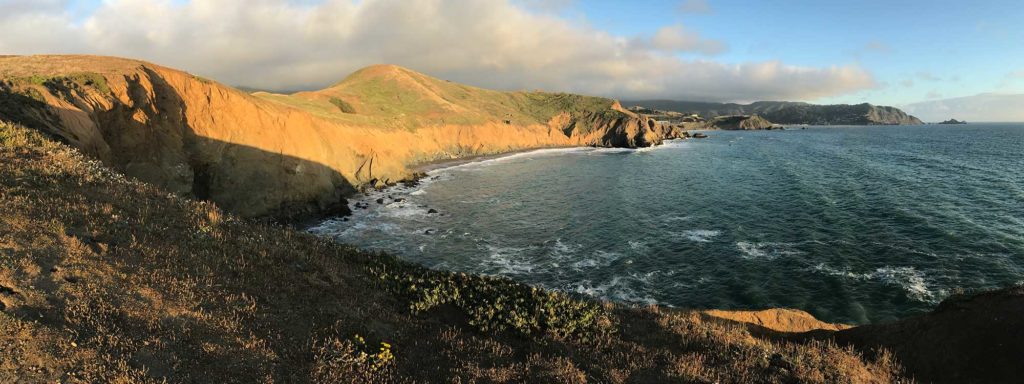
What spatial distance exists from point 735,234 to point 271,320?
35549mm

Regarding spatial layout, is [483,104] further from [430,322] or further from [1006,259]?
[430,322]

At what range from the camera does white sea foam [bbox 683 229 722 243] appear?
1382 inches

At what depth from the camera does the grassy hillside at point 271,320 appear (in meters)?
7.99

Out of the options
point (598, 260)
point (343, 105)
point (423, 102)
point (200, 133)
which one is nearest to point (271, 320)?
point (598, 260)

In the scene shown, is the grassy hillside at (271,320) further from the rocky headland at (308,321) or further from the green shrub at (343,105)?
the green shrub at (343,105)

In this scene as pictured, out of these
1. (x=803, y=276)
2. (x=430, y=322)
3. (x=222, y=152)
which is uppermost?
(x=222, y=152)

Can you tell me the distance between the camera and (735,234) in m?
36.3

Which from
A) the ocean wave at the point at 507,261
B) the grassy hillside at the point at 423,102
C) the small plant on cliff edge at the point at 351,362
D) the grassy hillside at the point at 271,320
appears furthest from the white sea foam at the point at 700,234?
the grassy hillside at the point at 423,102

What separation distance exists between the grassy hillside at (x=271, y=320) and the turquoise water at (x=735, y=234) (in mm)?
14201

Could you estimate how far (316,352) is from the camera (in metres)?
9.16

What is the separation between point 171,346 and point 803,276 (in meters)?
31.4

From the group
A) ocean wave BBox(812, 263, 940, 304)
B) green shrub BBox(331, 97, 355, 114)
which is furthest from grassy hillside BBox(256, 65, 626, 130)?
ocean wave BBox(812, 263, 940, 304)

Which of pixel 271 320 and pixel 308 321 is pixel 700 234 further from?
pixel 271 320

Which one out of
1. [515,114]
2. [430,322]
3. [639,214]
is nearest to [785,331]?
[430,322]
